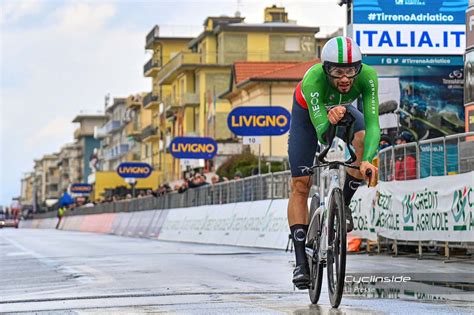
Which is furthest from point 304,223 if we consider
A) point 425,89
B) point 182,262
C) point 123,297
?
point 425,89

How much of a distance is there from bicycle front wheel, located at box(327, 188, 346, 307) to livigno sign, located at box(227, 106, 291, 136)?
2165 centimetres

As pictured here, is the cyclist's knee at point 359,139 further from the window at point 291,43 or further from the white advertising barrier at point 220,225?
the window at point 291,43

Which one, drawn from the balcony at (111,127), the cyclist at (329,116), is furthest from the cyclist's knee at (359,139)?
the balcony at (111,127)

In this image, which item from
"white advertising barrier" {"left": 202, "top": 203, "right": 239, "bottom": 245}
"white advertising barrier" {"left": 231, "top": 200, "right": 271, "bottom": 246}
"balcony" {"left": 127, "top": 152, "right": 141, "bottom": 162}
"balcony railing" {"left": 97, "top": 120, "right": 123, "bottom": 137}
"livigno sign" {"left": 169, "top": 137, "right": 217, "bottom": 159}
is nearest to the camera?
"white advertising barrier" {"left": 231, "top": 200, "right": 271, "bottom": 246}

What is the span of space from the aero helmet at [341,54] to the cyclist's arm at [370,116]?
223 millimetres

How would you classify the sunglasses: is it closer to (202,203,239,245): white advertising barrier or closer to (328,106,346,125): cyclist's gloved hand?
(328,106,346,125): cyclist's gloved hand

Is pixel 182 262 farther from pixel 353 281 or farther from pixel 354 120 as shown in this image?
pixel 354 120

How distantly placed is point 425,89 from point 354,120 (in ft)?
70.2

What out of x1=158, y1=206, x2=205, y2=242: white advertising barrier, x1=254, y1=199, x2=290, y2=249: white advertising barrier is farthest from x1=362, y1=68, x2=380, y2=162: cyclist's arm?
x1=158, y1=206, x2=205, y2=242: white advertising barrier

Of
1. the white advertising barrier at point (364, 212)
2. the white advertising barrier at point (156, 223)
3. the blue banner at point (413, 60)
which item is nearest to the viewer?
the white advertising barrier at point (364, 212)

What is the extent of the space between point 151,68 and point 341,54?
103864mm

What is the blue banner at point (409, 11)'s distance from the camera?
86.4 feet

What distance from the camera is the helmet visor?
8320 millimetres

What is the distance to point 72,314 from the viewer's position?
8.25 metres
